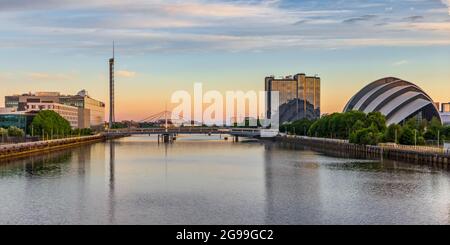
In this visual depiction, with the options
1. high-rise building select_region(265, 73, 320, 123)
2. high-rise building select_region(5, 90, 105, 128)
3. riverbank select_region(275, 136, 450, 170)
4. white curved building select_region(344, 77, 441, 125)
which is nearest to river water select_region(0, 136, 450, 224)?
riverbank select_region(275, 136, 450, 170)

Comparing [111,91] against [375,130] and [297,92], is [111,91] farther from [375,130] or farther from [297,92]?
[297,92]

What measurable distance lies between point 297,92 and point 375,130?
123 meters

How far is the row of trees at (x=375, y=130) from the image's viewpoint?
50.7 meters

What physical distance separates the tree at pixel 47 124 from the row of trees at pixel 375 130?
31.2m

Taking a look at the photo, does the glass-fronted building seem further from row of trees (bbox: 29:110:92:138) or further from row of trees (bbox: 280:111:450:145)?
row of trees (bbox: 280:111:450:145)

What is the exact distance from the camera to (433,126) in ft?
194

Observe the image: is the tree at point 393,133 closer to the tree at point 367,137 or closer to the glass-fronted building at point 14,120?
the tree at point 367,137

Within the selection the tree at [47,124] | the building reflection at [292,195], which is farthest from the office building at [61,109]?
the building reflection at [292,195]

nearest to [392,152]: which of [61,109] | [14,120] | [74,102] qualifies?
[14,120]

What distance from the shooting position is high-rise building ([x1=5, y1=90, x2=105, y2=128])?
109m

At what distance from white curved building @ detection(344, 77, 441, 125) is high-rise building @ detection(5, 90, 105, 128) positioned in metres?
52.0

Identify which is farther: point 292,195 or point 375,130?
point 375,130

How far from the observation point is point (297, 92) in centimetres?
18038
